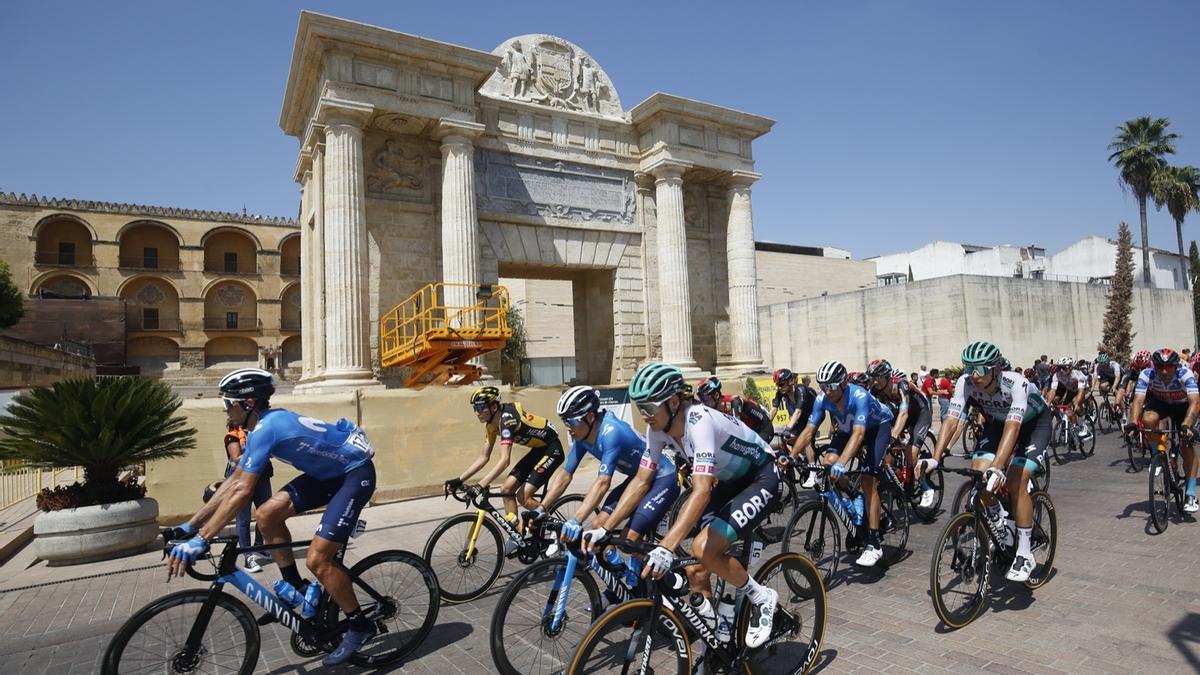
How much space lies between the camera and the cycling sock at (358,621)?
453 centimetres

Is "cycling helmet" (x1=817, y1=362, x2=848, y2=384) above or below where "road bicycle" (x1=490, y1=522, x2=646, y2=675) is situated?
above

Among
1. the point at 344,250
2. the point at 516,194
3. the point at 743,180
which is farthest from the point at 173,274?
the point at 743,180

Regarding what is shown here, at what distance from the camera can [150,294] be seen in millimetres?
55750

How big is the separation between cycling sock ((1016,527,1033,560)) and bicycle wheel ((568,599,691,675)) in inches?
128

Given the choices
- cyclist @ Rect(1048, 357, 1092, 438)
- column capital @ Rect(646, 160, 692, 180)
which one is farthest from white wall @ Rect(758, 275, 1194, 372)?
cyclist @ Rect(1048, 357, 1092, 438)

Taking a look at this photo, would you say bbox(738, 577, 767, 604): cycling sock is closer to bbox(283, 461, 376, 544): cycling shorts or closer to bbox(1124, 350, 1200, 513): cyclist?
bbox(283, 461, 376, 544): cycling shorts

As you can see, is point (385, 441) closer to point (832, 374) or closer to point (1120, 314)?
point (832, 374)

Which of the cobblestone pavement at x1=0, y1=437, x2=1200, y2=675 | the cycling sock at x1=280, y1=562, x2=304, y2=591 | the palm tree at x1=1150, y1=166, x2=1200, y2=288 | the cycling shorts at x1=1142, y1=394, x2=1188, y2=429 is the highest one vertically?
the palm tree at x1=1150, y1=166, x2=1200, y2=288

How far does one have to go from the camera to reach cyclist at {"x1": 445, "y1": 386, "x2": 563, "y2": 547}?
6.57 metres

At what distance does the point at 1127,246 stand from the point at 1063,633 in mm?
42565

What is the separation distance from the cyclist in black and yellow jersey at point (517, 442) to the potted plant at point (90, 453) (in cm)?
453

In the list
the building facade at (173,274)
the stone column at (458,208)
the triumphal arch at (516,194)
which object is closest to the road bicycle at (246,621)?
the triumphal arch at (516,194)

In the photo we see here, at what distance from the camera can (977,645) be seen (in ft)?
15.1

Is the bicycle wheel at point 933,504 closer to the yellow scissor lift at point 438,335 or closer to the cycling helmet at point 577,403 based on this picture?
the cycling helmet at point 577,403
